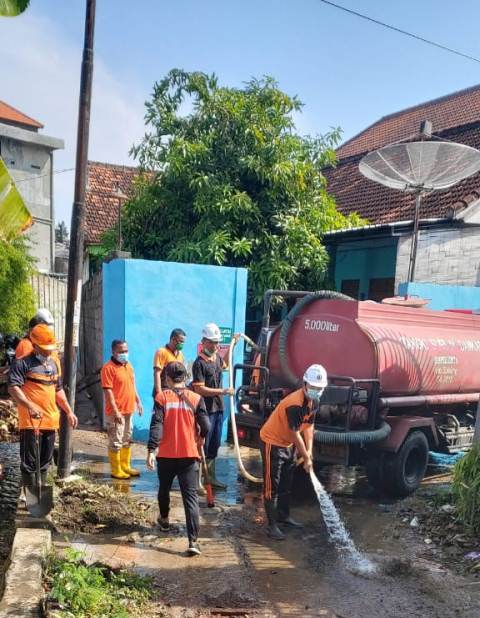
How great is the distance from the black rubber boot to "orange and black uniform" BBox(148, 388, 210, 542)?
84cm

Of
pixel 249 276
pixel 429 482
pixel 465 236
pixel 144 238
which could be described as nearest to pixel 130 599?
pixel 429 482

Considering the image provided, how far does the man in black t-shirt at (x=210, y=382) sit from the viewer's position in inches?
251

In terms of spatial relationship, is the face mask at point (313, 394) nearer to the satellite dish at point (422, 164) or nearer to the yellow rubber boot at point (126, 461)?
the yellow rubber boot at point (126, 461)

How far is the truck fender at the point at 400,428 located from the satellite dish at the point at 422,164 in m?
4.37

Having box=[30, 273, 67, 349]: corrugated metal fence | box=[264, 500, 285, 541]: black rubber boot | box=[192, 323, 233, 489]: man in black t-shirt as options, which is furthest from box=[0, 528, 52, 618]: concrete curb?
box=[30, 273, 67, 349]: corrugated metal fence

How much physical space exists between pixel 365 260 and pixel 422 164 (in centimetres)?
442

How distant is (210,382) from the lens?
6523 mm

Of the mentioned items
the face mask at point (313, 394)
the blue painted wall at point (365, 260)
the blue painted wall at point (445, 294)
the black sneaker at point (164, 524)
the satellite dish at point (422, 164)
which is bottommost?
the black sneaker at point (164, 524)

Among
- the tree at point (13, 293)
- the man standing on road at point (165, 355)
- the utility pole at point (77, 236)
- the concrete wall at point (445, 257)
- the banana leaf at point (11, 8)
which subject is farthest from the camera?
the concrete wall at point (445, 257)


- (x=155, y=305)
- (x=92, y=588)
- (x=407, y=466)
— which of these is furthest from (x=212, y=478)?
(x=92, y=588)

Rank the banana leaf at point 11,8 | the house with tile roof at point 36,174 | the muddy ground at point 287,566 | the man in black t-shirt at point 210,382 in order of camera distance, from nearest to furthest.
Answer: the muddy ground at point 287,566 < the banana leaf at point 11,8 < the man in black t-shirt at point 210,382 < the house with tile roof at point 36,174

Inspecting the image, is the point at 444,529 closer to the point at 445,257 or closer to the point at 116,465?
the point at 116,465

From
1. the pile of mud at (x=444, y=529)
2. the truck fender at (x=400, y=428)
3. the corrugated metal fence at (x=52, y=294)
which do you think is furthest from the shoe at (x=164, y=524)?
the corrugated metal fence at (x=52, y=294)

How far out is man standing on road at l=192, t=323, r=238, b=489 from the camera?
251 inches
